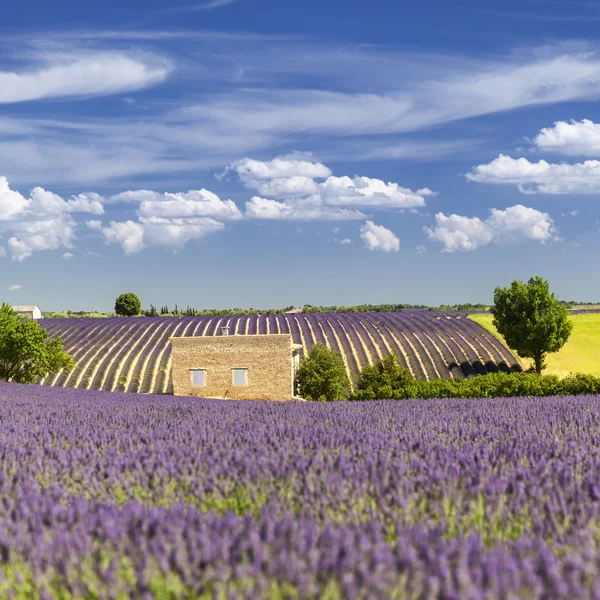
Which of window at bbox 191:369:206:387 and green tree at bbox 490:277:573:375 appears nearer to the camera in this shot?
window at bbox 191:369:206:387

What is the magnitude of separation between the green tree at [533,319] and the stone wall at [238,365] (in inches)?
661

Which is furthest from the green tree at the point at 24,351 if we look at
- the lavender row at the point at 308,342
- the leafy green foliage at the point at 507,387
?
the leafy green foliage at the point at 507,387

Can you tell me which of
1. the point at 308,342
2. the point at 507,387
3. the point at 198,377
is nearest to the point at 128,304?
the point at 308,342

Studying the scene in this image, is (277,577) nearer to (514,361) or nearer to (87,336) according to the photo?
(514,361)

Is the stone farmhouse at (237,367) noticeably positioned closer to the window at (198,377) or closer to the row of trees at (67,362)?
the window at (198,377)

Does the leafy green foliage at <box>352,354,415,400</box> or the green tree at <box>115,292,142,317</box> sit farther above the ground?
the green tree at <box>115,292,142,317</box>

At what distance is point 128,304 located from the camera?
289ft

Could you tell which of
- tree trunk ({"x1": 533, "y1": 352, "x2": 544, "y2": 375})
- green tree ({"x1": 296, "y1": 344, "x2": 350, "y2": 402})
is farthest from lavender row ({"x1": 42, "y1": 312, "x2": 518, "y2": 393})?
green tree ({"x1": 296, "y1": 344, "x2": 350, "y2": 402})

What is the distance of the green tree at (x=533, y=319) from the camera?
138 ft

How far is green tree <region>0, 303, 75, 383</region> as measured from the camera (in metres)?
33.1

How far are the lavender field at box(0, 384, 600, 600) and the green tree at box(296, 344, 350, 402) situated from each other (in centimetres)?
2717

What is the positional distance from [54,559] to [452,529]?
5.94 feet

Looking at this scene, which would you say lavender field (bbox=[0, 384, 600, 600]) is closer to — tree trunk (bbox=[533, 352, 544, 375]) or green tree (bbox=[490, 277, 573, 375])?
green tree (bbox=[490, 277, 573, 375])

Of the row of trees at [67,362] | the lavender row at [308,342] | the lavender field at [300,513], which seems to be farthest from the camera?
the lavender row at [308,342]
